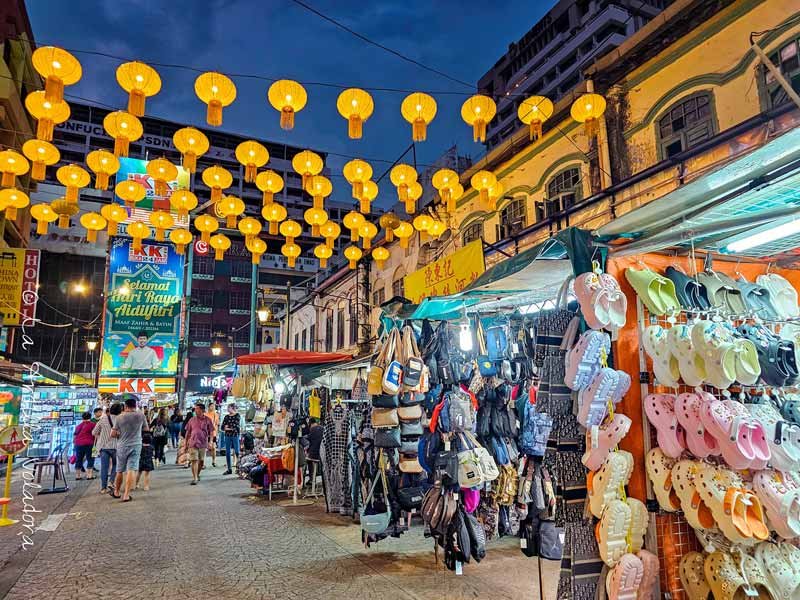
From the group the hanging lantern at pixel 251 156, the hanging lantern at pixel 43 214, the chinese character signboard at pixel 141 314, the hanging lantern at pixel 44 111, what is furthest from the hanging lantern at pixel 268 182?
the chinese character signboard at pixel 141 314

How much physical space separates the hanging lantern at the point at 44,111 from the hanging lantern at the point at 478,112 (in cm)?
645

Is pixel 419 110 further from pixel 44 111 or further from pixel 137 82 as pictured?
pixel 44 111

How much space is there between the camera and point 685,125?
A: 31.6 ft

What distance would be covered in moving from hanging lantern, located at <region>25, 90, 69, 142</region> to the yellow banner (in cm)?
682

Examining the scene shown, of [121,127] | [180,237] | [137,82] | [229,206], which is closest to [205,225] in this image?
[229,206]

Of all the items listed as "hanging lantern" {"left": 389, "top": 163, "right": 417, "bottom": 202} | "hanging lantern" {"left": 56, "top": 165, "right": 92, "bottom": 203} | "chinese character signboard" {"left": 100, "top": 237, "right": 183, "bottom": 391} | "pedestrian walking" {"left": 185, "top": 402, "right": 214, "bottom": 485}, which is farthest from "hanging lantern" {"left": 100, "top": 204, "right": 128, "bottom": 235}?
"hanging lantern" {"left": 389, "top": 163, "right": 417, "bottom": 202}

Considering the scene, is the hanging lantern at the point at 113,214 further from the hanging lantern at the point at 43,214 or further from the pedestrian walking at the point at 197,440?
the pedestrian walking at the point at 197,440

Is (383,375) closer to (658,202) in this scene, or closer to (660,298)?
(660,298)

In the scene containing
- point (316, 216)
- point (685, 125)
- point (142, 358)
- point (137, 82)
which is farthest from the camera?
point (142, 358)

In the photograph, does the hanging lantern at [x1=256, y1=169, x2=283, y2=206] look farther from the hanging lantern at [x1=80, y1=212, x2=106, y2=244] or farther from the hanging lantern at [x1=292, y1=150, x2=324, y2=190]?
the hanging lantern at [x1=80, y1=212, x2=106, y2=244]

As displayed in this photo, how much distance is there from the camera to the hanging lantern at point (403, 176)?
1084 cm

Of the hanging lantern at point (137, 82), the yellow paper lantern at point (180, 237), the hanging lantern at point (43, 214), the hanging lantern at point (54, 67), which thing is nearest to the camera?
the hanging lantern at point (54, 67)

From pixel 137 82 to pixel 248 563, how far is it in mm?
6884

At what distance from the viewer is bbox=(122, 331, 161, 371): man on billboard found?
15.8 m
